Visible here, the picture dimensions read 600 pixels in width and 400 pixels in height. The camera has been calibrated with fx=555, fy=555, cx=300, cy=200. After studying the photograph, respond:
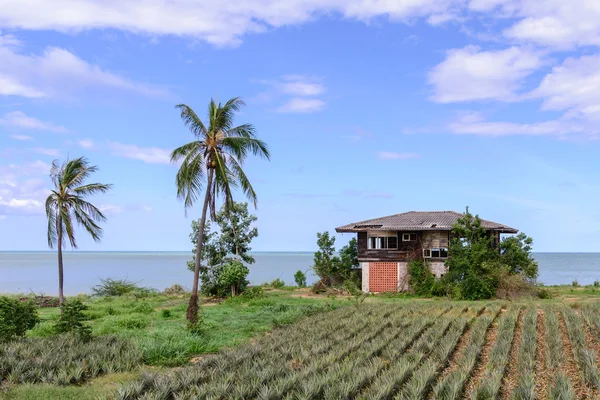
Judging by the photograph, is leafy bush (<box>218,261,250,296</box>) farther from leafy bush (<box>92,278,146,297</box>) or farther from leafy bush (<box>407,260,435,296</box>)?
leafy bush (<box>92,278,146,297</box>)

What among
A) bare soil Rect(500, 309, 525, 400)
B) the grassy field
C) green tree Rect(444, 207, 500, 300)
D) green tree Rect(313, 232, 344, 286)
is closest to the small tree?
green tree Rect(313, 232, 344, 286)

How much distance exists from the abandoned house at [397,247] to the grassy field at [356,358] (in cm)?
1156

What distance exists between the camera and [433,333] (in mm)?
14656

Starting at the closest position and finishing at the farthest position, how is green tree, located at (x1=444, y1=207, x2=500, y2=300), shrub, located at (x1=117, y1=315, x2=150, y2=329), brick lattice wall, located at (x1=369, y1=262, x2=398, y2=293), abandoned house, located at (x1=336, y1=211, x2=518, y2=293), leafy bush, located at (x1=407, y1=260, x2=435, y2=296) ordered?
1. shrub, located at (x1=117, y1=315, x2=150, y2=329)
2. green tree, located at (x1=444, y1=207, x2=500, y2=300)
3. leafy bush, located at (x1=407, y1=260, x2=435, y2=296)
4. abandoned house, located at (x1=336, y1=211, x2=518, y2=293)
5. brick lattice wall, located at (x1=369, y1=262, x2=398, y2=293)

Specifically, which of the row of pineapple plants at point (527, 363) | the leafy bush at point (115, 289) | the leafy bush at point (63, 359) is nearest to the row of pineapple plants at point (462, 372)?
the row of pineapple plants at point (527, 363)

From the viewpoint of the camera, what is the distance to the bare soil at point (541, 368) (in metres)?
9.37

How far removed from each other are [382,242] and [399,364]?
22.7 meters

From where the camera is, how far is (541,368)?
1108 centimetres

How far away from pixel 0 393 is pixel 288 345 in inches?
234

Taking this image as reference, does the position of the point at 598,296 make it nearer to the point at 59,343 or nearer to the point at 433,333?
the point at 433,333

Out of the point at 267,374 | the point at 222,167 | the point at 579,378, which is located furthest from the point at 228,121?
the point at 579,378

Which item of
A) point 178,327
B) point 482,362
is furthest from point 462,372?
point 178,327

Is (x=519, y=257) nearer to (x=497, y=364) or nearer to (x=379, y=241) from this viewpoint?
(x=379, y=241)

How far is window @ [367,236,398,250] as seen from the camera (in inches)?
1280
